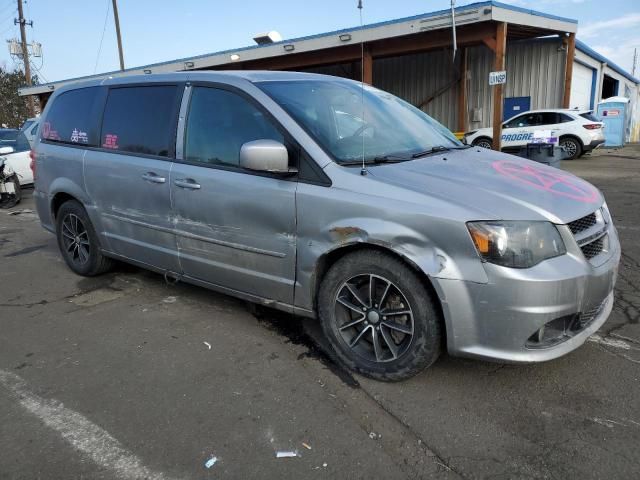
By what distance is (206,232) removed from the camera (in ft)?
11.8

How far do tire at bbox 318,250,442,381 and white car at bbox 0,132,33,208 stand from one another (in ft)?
28.5

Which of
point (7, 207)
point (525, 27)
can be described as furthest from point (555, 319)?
point (525, 27)

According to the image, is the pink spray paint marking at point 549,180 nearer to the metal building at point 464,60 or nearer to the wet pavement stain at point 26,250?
the wet pavement stain at point 26,250

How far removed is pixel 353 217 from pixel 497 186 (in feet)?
2.67

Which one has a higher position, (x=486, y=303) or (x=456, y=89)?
(x=456, y=89)

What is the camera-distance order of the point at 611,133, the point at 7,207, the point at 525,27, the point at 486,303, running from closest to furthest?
the point at 486,303
the point at 7,207
the point at 525,27
the point at 611,133

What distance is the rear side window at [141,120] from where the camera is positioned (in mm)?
3838

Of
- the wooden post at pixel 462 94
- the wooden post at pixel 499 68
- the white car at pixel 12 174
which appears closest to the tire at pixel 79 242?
the white car at pixel 12 174

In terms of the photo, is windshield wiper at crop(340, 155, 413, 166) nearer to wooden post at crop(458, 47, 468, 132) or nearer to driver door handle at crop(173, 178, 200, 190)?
driver door handle at crop(173, 178, 200, 190)

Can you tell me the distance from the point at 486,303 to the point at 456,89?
19.2 meters

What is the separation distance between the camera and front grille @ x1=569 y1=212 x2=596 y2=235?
2655 mm

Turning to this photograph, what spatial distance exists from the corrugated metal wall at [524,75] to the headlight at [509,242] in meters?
17.8

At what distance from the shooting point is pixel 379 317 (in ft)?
9.49

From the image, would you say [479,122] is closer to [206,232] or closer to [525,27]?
[525,27]
